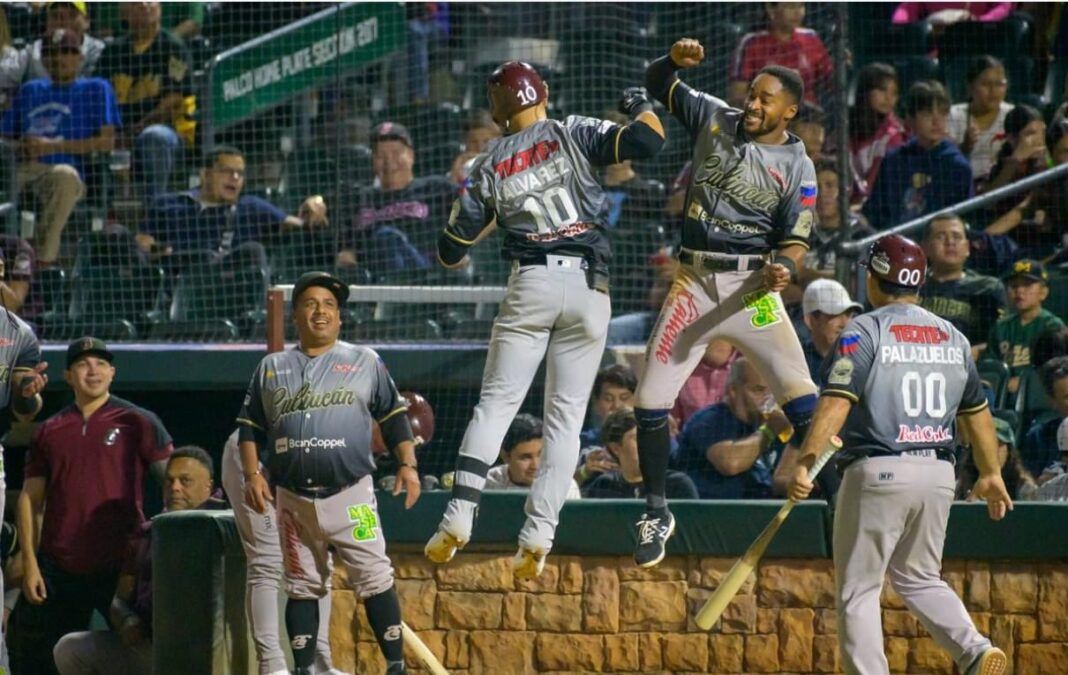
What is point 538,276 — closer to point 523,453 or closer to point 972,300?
point 523,453

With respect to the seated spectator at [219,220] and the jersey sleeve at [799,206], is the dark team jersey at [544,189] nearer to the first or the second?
the jersey sleeve at [799,206]

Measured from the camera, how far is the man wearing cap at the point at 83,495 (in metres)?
9.20

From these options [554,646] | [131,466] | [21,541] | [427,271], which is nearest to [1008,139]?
[427,271]

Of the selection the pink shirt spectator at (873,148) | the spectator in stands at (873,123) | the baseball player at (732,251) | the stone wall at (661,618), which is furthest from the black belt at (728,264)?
the spectator in stands at (873,123)

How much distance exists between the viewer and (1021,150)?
10.7m

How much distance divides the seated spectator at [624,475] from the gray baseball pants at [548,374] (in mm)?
1569

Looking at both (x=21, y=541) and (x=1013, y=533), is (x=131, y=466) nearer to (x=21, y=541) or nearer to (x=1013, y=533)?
(x=21, y=541)

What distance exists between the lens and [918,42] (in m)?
12.7

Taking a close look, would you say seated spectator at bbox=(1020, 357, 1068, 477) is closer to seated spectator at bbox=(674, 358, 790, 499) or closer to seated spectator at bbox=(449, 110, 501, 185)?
seated spectator at bbox=(674, 358, 790, 499)

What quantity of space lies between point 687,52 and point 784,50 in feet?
14.7

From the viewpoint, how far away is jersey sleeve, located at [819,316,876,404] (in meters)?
6.83

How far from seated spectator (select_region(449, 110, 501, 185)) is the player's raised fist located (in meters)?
4.11

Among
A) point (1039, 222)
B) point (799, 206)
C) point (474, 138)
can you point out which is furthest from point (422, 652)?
point (1039, 222)

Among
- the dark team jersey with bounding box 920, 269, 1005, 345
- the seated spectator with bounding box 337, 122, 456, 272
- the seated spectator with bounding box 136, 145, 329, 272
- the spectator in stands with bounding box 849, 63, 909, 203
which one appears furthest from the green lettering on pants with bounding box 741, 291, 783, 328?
the seated spectator with bounding box 136, 145, 329, 272
